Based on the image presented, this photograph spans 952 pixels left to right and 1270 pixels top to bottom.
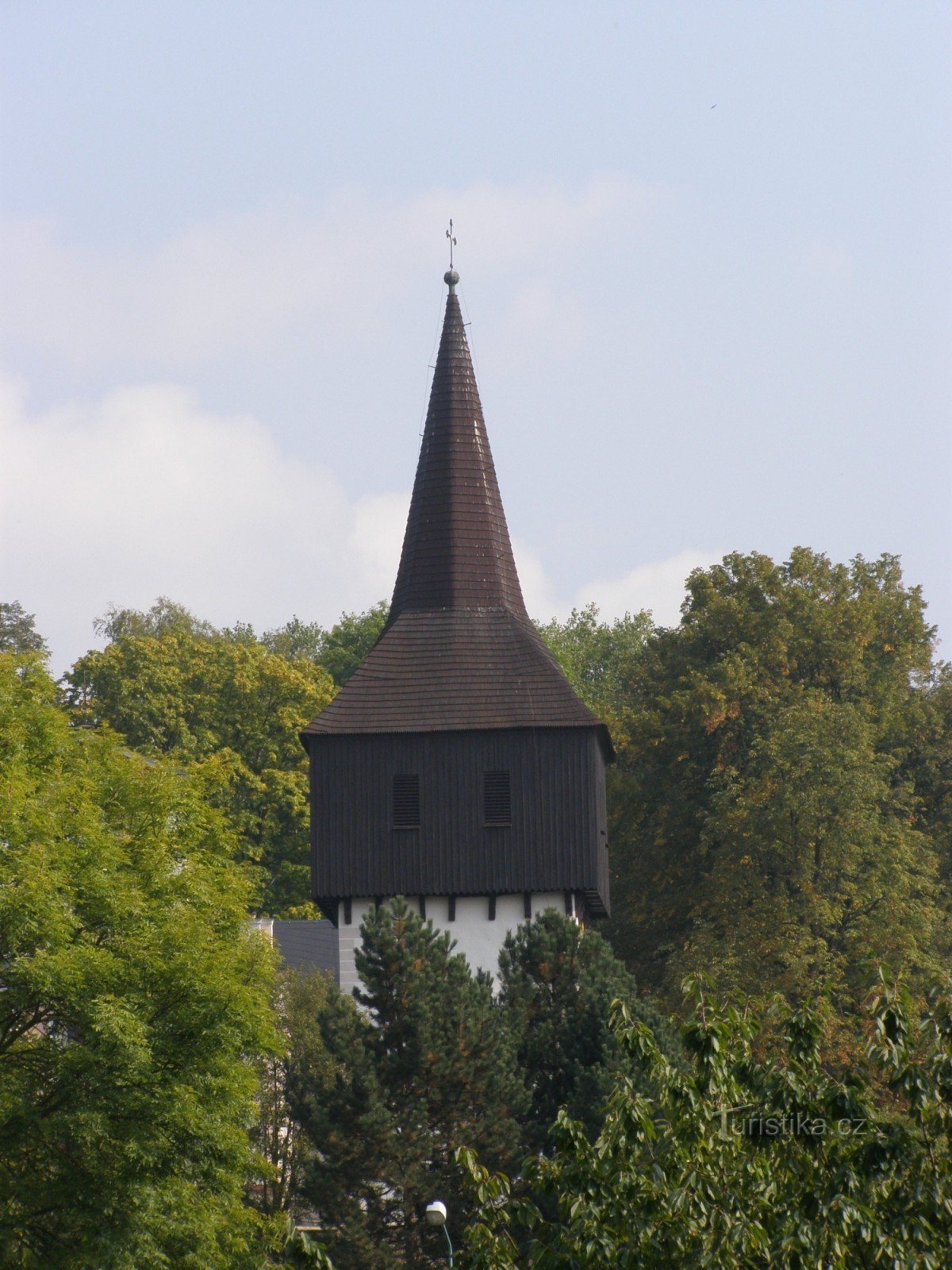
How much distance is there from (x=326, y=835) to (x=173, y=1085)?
8.73 m

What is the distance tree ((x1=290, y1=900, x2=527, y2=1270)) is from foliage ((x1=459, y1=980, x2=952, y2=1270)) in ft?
38.5

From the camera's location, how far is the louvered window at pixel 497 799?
97.3 ft

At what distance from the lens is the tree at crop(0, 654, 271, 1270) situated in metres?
21.0

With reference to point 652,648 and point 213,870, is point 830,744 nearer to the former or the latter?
point 652,648

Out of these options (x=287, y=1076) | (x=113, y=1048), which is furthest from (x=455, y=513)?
(x=113, y=1048)

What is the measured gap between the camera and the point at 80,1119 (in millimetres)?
20734

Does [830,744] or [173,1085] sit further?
[830,744]

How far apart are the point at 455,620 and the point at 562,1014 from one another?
880cm

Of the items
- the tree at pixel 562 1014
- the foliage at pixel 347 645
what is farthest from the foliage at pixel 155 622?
the tree at pixel 562 1014

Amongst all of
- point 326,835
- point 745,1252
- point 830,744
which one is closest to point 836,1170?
point 745,1252

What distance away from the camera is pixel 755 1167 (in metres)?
10.2

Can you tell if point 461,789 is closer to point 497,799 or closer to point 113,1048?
point 497,799

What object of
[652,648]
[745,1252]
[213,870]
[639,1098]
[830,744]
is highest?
[652,648]

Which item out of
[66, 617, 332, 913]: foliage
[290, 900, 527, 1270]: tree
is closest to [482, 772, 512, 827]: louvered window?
[290, 900, 527, 1270]: tree
